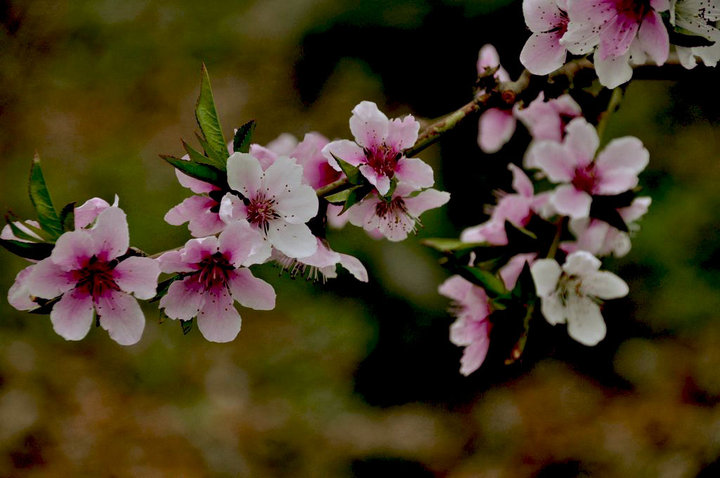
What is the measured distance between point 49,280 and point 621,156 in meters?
0.67

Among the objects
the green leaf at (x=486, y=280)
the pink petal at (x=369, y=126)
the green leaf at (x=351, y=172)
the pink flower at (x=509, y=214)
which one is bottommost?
the pink flower at (x=509, y=214)

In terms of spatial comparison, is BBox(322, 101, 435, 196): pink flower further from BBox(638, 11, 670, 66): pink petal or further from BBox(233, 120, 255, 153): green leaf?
BBox(638, 11, 670, 66): pink petal

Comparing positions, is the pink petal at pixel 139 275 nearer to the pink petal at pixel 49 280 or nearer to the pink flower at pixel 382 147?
the pink petal at pixel 49 280

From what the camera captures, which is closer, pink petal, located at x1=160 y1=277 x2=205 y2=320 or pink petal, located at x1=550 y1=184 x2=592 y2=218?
pink petal, located at x1=160 y1=277 x2=205 y2=320

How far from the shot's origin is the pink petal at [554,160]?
2.65ft

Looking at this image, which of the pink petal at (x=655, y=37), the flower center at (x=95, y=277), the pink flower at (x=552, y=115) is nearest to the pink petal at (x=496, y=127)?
the pink flower at (x=552, y=115)

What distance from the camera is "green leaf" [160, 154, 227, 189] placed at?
58 centimetres

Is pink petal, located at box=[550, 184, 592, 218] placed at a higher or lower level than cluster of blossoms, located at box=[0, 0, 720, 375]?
lower

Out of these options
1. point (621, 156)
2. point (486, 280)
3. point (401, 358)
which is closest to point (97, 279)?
point (486, 280)

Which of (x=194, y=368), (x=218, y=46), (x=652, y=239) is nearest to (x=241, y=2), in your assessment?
(x=218, y=46)

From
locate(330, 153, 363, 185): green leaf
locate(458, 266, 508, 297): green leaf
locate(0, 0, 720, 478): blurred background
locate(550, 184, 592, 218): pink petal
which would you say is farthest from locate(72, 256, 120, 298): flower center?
locate(0, 0, 720, 478): blurred background

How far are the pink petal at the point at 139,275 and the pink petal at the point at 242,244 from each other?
6cm

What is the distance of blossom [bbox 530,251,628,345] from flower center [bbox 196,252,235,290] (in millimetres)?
355

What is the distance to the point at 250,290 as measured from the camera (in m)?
0.65
